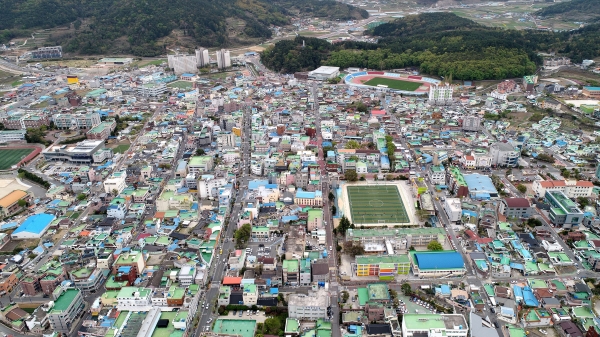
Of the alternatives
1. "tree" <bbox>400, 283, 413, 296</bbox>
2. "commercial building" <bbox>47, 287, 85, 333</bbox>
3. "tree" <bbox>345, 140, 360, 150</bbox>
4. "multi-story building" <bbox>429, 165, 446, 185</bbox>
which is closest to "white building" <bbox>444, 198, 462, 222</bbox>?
"multi-story building" <bbox>429, 165, 446, 185</bbox>

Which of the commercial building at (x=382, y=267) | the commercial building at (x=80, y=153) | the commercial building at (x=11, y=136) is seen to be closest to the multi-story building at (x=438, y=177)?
the commercial building at (x=382, y=267)

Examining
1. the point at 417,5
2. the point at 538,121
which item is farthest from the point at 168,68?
the point at 417,5

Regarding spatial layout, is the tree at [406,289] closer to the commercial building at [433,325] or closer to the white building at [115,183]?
the commercial building at [433,325]

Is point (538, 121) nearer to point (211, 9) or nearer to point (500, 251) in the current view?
point (500, 251)

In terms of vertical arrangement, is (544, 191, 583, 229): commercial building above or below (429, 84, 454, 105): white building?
below

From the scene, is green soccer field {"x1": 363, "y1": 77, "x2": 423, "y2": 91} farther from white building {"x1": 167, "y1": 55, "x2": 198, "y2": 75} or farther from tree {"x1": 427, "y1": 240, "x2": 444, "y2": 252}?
tree {"x1": 427, "y1": 240, "x2": 444, "y2": 252}

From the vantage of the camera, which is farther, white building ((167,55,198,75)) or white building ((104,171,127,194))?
white building ((167,55,198,75))

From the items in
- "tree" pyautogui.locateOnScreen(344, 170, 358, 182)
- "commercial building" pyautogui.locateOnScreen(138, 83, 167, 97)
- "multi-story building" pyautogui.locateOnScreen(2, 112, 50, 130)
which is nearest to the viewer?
"tree" pyautogui.locateOnScreen(344, 170, 358, 182)
